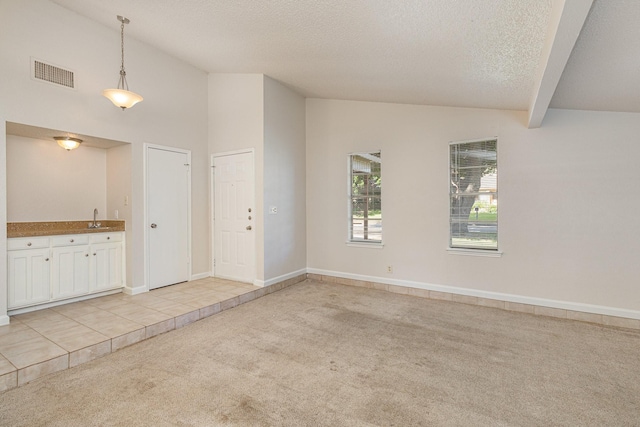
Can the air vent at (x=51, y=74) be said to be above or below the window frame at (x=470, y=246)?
above

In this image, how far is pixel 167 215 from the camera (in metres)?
4.56

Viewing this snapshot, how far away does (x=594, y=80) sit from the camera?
2734mm

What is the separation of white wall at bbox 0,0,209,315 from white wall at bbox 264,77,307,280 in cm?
125

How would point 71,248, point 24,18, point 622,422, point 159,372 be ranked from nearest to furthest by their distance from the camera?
point 622,422 < point 159,372 < point 24,18 < point 71,248

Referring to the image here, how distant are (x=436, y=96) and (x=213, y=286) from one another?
415cm

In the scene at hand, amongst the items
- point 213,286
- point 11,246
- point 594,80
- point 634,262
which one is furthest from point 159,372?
point 634,262

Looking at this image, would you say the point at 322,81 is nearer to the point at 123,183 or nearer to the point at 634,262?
the point at 123,183

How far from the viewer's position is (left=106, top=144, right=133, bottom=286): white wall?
416 centimetres

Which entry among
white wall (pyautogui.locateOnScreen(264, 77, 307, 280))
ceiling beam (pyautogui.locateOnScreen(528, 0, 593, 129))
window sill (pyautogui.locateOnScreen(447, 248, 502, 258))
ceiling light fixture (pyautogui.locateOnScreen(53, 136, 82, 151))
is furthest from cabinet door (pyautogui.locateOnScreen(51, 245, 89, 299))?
ceiling beam (pyautogui.locateOnScreen(528, 0, 593, 129))

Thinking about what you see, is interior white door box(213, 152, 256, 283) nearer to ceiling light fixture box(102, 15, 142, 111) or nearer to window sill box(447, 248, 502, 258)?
ceiling light fixture box(102, 15, 142, 111)

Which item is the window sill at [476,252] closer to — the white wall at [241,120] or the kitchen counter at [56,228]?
the white wall at [241,120]

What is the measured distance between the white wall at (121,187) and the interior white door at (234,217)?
1278 mm

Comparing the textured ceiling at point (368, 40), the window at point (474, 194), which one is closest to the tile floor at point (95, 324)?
the window at point (474, 194)

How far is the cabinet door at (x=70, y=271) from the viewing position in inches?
144
